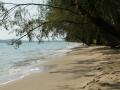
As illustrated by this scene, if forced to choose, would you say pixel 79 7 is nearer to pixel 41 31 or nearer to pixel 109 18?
pixel 41 31

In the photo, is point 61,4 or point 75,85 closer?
point 75,85

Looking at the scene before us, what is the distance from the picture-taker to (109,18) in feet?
48.5

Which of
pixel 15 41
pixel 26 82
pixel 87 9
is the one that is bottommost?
pixel 26 82

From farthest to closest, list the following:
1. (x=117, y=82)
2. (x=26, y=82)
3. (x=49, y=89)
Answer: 1. (x=26, y=82)
2. (x=49, y=89)
3. (x=117, y=82)

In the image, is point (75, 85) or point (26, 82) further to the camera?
point (26, 82)

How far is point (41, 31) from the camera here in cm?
1313

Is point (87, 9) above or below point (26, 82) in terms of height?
above

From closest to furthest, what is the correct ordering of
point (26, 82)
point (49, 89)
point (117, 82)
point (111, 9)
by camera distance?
point (117, 82)
point (49, 89)
point (111, 9)
point (26, 82)

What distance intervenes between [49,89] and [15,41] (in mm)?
2085

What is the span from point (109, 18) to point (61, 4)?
2.75 m

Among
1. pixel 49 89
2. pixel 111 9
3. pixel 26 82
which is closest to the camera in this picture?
pixel 49 89

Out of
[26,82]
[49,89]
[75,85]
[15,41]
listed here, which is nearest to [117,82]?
[75,85]

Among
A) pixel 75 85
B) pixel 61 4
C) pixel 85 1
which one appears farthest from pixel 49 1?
pixel 75 85

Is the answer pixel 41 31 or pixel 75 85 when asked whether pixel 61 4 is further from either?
pixel 75 85
